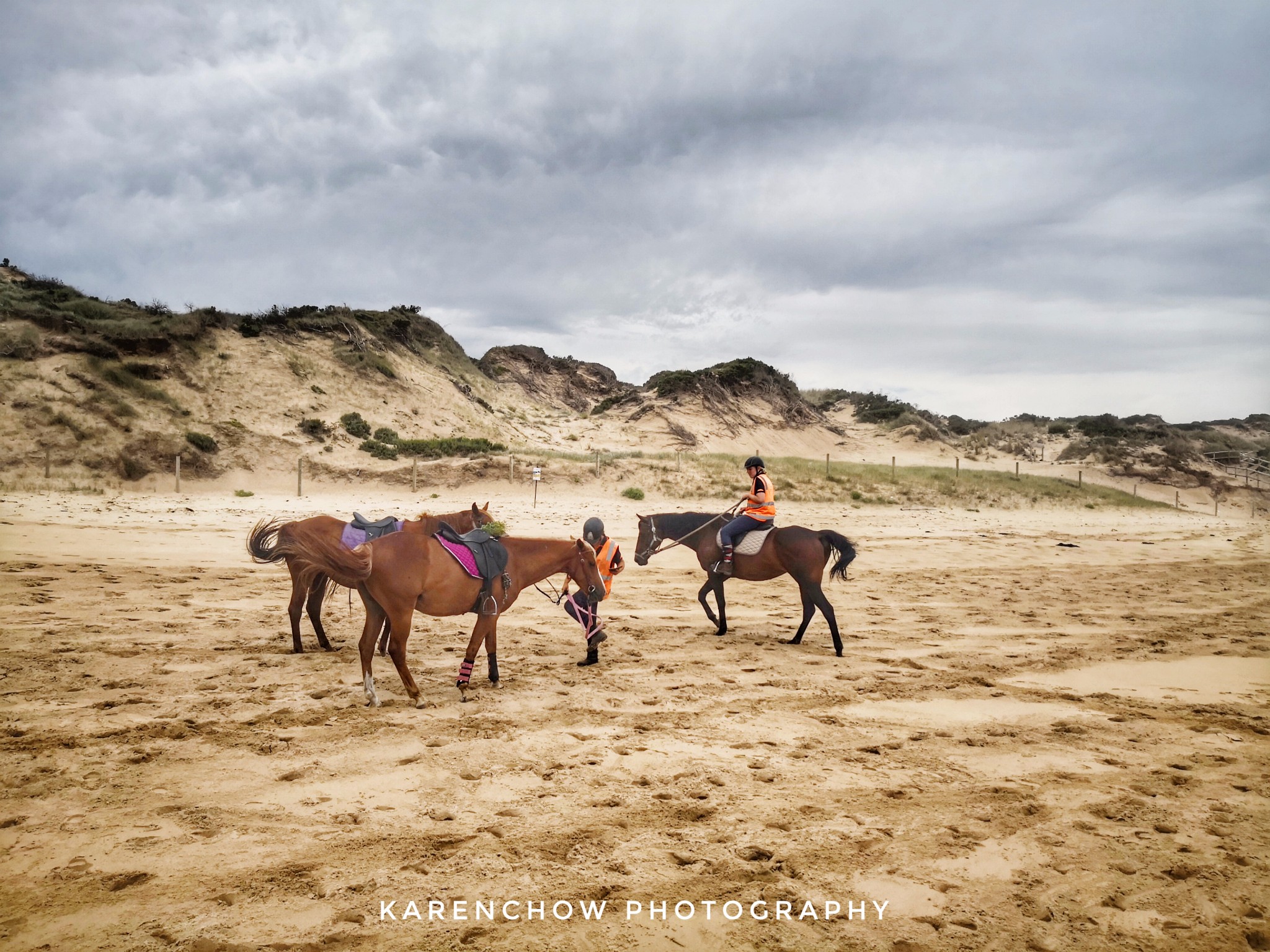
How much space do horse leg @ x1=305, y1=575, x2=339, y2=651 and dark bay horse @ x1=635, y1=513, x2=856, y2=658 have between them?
361 cm

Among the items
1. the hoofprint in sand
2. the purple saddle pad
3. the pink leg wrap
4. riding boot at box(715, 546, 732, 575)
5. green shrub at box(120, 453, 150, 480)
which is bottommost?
the hoofprint in sand

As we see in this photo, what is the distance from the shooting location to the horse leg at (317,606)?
6923 millimetres

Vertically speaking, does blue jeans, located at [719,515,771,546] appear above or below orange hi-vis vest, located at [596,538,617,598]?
above

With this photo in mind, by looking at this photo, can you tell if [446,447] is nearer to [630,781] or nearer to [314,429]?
[314,429]

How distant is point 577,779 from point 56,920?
2607mm

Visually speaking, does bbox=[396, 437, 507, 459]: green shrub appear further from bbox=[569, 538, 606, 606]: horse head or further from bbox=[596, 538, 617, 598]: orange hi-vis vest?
bbox=[569, 538, 606, 606]: horse head

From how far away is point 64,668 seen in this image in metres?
5.74

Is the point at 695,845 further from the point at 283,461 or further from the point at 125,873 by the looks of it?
the point at 283,461

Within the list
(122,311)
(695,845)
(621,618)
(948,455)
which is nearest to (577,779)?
(695,845)

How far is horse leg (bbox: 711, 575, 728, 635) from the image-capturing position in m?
8.16

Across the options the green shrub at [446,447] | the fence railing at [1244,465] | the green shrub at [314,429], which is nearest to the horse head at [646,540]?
the green shrub at [446,447]

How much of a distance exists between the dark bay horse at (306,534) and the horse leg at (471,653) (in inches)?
38.3

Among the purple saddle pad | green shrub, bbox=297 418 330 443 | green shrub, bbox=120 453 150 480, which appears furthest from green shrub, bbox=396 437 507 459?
the purple saddle pad

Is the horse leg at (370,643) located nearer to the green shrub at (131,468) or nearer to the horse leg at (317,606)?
the horse leg at (317,606)
